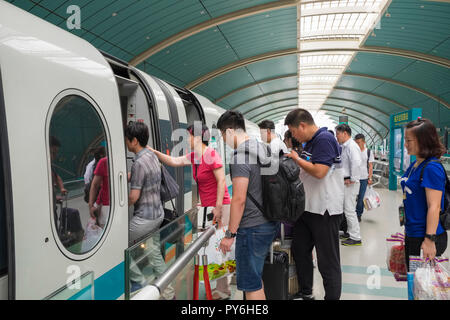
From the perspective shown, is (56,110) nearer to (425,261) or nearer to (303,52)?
(425,261)

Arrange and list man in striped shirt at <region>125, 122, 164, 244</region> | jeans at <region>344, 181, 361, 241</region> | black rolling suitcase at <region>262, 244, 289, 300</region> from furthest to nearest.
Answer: jeans at <region>344, 181, 361, 241</region> → man in striped shirt at <region>125, 122, 164, 244</region> → black rolling suitcase at <region>262, 244, 289, 300</region>

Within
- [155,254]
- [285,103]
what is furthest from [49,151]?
[285,103]

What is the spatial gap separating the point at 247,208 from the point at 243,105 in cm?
3190

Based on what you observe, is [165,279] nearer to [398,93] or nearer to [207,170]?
[207,170]

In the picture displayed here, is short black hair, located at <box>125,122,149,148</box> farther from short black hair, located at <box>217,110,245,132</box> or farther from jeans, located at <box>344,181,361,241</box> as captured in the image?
jeans, located at <box>344,181,361,241</box>

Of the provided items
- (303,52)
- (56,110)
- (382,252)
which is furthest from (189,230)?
(303,52)

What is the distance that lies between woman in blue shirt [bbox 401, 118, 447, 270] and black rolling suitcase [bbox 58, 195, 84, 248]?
271 centimetres

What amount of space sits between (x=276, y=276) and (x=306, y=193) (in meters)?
0.87

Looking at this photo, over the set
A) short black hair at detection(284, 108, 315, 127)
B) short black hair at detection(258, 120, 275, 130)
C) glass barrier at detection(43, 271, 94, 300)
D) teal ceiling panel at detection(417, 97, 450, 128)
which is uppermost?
teal ceiling panel at detection(417, 97, 450, 128)

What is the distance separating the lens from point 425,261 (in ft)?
8.27

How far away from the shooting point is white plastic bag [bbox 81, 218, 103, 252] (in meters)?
2.63

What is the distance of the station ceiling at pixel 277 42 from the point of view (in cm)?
1160

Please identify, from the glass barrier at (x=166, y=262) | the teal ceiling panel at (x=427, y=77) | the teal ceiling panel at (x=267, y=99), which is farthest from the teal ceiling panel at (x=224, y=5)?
the teal ceiling panel at (x=267, y=99)

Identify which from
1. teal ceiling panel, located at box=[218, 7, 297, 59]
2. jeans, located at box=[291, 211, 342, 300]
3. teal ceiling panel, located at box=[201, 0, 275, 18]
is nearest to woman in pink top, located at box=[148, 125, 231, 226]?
jeans, located at box=[291, 211, 342, 300]
